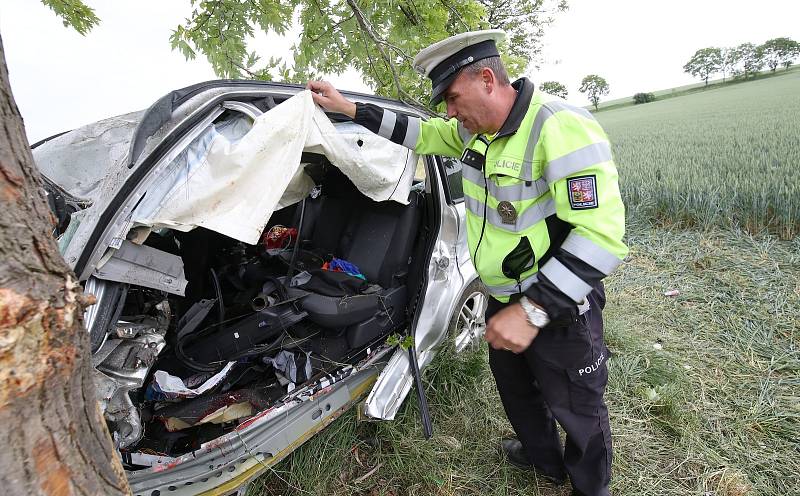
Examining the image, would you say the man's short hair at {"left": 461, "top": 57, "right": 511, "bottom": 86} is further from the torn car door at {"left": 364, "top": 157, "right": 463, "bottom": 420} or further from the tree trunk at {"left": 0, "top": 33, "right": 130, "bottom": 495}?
the tree trunk at {"left": 0, "top": 33, "right": 130, "bottom": 495}

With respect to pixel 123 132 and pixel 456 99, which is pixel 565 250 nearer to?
pixel 456 99

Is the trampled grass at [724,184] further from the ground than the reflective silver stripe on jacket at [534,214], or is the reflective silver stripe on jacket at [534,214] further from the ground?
the reflective silver stripe on jacket at [534,214]

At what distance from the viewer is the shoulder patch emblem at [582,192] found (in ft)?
4.27

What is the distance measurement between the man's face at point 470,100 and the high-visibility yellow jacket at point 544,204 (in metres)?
0.08

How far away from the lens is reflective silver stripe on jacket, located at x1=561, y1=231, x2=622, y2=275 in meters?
1.30

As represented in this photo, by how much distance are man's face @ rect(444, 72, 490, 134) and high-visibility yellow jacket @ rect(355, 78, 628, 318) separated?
8 centimetres

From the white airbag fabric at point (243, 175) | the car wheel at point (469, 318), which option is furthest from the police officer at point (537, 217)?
the car wheel at point (469, 318)

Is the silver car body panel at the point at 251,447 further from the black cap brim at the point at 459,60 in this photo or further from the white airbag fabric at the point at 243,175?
the black cap brim at the point at 459,60

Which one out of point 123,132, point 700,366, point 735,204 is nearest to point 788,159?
point 735,204

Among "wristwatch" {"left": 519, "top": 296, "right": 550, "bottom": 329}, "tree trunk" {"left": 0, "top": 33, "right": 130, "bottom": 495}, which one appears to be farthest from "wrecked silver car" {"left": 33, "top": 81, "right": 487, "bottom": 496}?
"wristwatch" {"left": 519, "top": 296, "right": 550, "bottom": 329}

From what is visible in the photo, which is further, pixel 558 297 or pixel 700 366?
pixel 700 366

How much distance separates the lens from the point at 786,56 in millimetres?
44062

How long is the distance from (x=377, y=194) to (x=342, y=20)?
4.98 feet

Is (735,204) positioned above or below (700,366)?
above
